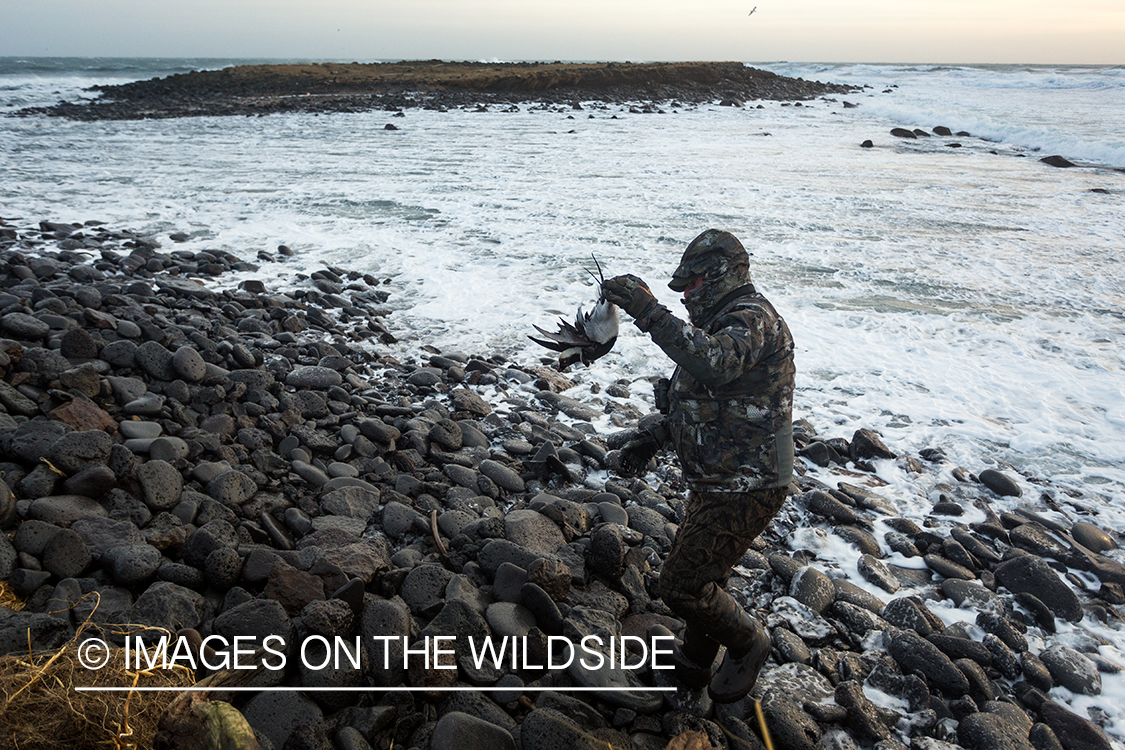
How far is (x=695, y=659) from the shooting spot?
3006 millimetres

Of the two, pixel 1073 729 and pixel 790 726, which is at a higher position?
pixel 790 726

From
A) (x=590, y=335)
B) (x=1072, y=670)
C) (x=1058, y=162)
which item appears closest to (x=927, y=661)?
(x=1072, y=670)

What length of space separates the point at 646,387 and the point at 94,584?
4735 mm

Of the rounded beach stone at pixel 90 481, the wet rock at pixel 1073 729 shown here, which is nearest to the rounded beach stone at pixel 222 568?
the rounded beach stone at pixel 90 481

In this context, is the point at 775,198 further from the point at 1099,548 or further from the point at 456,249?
the point at 1099,548

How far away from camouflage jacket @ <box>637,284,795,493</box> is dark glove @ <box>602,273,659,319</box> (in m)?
0.05

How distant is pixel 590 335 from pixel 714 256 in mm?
629

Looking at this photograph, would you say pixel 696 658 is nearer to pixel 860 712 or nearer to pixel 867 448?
pixel 860 712

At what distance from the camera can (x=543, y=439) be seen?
5.41 metres

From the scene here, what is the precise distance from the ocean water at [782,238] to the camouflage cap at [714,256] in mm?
2430

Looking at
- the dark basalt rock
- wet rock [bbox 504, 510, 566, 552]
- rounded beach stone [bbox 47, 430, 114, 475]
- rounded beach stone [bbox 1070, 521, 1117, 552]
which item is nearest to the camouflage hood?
wet rock [bbox 504, 510, 566, 552]

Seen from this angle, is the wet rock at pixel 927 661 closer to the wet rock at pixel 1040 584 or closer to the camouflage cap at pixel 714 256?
the wet rock at pixel 1040 584

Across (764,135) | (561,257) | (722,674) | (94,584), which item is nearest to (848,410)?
(722,674)

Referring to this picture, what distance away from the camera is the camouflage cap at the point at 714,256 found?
9.15 ft
